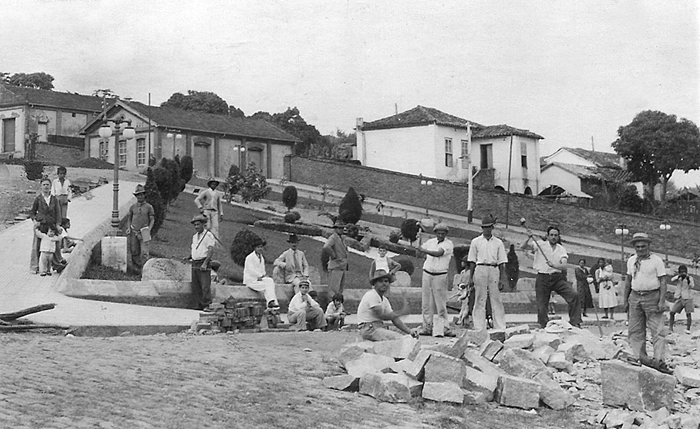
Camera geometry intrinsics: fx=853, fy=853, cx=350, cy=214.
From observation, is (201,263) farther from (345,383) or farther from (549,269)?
(345,383)

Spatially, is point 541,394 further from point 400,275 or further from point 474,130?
point 474,130

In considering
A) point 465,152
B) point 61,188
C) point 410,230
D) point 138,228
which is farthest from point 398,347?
point 465,152

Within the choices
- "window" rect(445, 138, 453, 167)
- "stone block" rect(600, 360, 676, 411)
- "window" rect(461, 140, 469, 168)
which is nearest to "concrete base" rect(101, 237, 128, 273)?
"stone block" rect(600, 360, 676, 411)

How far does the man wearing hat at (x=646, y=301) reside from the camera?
9867 mm

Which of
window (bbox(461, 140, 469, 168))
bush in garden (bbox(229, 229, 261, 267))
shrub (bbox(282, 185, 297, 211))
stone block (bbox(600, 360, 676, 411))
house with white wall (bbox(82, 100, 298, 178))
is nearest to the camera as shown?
stone block (bbox(600, 360, 676, 411))

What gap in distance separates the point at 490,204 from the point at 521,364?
3652cm

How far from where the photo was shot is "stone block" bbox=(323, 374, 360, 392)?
26.1 ft

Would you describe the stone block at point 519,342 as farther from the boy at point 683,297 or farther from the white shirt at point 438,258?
the boy at point 683,297

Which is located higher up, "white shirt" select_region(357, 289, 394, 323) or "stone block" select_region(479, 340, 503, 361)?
"white shirt" select_region(357, 289, 394, 323)

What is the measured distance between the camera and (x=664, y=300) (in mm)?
9867

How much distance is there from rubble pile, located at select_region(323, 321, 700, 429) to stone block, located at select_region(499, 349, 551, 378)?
0.01m

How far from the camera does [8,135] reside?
4678 cm

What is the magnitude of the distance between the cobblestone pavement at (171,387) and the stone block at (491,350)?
66.2 inches

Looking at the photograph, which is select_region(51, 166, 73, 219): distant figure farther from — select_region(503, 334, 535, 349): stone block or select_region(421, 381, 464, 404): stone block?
select_region(421, 381, 464, 404): stone block
